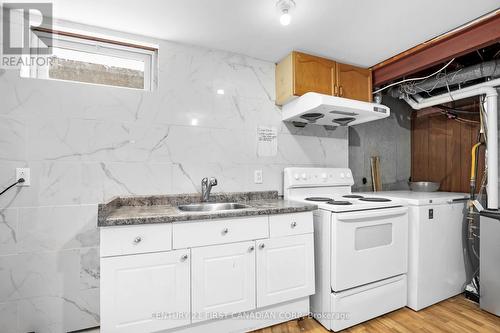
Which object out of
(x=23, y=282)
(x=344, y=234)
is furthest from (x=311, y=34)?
(x=23, y=282)

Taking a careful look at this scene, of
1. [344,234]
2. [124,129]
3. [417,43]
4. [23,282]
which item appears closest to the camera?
[23,282]

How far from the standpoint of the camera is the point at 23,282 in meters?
1.62

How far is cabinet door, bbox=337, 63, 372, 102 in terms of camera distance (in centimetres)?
238

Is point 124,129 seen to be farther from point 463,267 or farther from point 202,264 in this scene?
point 463,267

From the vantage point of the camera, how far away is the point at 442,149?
2988 millimetres

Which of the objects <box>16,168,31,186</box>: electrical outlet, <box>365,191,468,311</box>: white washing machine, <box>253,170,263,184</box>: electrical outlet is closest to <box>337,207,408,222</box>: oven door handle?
<box>365,191,468,311</box>: white washing machine

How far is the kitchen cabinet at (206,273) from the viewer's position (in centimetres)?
134

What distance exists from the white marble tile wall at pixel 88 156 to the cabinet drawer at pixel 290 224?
0.63m

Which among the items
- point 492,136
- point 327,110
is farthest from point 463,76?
point 327,110

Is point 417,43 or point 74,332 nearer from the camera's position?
point 74,332

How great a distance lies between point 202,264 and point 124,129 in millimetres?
1172

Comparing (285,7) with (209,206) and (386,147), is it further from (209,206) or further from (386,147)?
(386,147)

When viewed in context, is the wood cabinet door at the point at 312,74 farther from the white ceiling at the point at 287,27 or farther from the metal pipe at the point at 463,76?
the metal pipe at the point at 463,76

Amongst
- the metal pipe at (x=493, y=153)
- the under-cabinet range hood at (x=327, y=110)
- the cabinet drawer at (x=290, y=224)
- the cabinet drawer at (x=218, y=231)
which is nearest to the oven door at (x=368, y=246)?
the cabinet drawer at (x=290, y=224)
